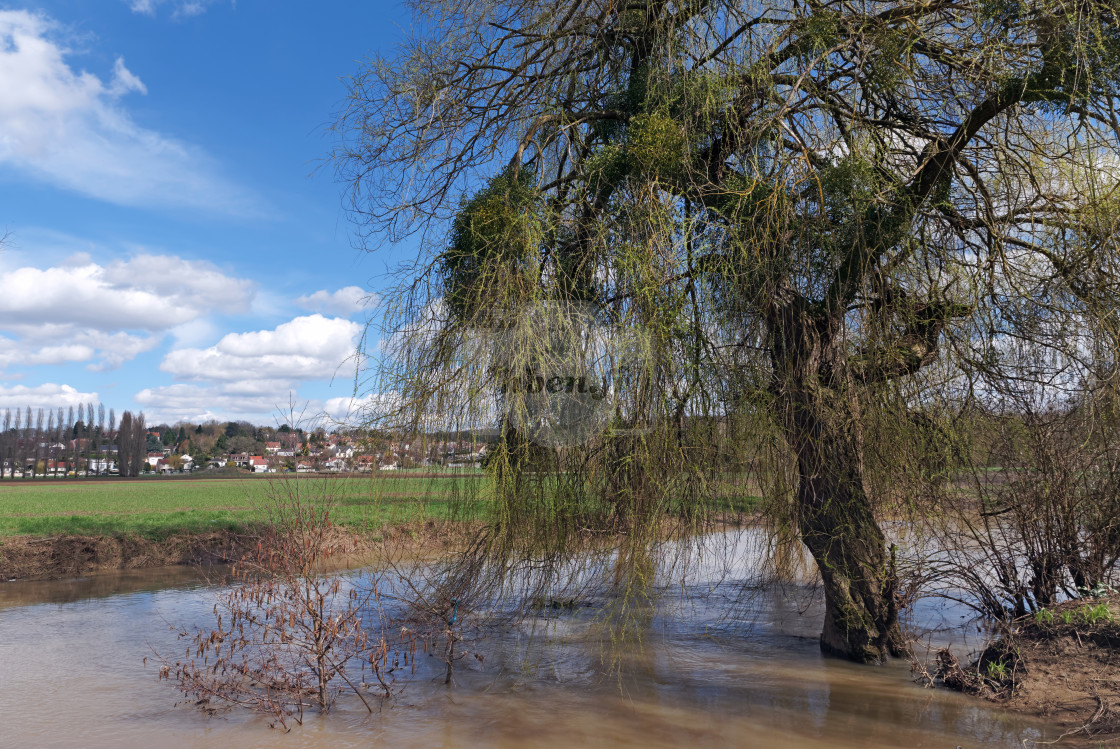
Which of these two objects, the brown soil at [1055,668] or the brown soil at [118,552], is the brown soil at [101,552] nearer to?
the brown soil at [118,552]

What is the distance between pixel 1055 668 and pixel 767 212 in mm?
4939

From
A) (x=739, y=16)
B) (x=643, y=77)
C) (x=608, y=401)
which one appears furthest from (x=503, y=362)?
Result: (x=739, y=16)

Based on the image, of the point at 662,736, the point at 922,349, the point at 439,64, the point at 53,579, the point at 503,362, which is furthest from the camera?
the point at 53,579

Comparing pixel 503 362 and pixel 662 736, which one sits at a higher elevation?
pixel 503 362

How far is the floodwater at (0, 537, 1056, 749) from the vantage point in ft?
19.7

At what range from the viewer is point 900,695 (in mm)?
6742

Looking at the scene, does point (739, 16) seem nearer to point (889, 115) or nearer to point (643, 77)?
point (643, 77)

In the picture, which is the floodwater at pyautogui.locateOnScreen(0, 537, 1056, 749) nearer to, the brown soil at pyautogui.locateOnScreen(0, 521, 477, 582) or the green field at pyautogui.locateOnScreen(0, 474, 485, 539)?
the green field at pyautogui.locateOnScreen(0, 474, 485, 539)

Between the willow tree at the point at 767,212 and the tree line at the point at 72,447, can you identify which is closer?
the willow tree at the point at 767,212

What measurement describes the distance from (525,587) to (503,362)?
2191 mm

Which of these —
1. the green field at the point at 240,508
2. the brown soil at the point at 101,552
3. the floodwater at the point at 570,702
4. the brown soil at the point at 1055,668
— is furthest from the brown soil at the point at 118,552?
the brown soil at the point at 1055,668

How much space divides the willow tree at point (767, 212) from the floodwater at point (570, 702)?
1021 millimetres

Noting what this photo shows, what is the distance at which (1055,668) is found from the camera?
652 centimetres

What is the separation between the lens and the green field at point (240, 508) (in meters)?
5.57
